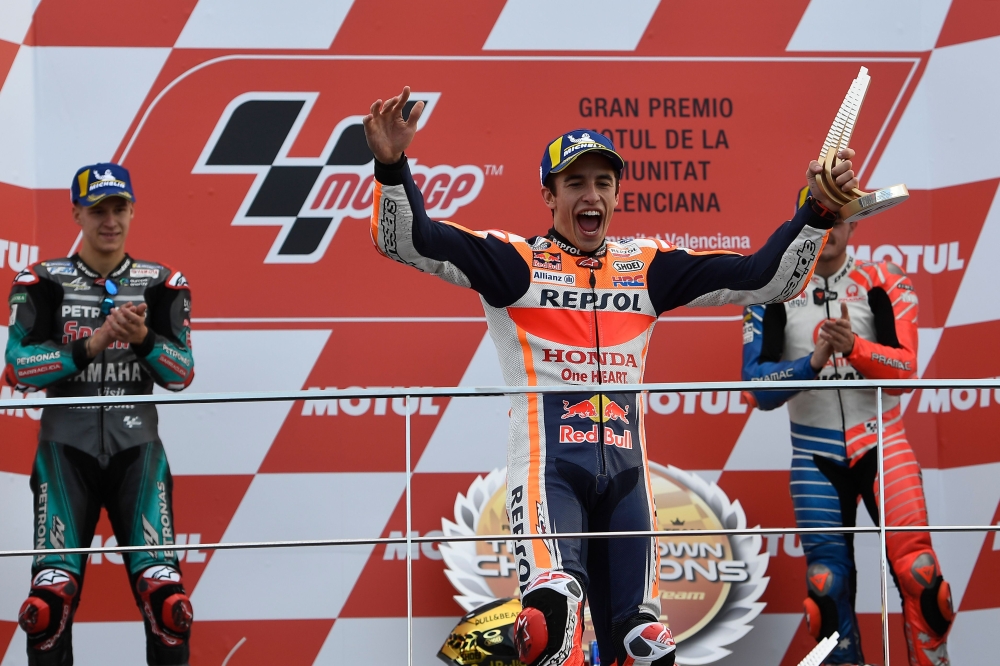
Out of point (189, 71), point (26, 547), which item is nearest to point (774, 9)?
point (189, 71)

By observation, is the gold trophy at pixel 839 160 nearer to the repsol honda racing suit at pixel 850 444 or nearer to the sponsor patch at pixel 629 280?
the sponsor patch at pixel 629 280

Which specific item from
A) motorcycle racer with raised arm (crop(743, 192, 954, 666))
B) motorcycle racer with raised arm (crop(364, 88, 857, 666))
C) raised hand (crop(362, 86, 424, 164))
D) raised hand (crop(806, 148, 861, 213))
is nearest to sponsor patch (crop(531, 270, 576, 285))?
motorcycle racer with raised arm (crop(364, 88, 857, 666))

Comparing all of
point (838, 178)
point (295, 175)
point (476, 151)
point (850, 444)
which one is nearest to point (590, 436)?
point (838, 178)

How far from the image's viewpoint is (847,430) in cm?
352

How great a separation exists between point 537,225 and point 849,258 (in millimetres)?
1013

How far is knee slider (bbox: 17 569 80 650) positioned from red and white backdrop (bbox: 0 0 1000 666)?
50.8 inches

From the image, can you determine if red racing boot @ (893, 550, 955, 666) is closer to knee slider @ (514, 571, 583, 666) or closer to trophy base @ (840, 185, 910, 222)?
trophy base @ (840, 185, 910, 222)

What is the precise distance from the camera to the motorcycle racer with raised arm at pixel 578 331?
7.95 ft

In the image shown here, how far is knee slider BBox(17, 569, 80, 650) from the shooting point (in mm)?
2820

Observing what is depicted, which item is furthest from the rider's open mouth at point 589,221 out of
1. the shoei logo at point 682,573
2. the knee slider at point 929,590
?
the knee slider at point 929,590

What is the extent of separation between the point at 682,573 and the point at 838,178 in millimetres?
1524

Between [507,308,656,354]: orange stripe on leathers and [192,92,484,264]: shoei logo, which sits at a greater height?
[192,92,484,264]: shoei logo

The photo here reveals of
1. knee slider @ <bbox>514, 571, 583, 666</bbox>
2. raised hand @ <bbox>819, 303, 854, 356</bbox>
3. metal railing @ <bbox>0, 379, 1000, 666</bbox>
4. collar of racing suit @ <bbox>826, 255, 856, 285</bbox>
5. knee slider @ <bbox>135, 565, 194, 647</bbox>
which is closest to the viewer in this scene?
knee slider @ <bbox>514, 571, 583, 666</bbox>

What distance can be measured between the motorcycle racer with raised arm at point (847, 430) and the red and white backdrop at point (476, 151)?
323mm
